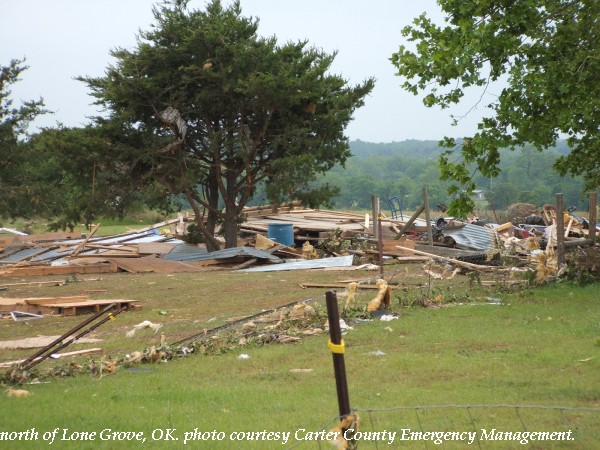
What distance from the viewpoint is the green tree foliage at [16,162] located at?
32125mm

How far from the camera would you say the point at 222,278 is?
2622 cm

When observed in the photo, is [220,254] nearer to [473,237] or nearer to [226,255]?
[226,255]

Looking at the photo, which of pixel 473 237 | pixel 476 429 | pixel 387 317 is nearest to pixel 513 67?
pixel 387 317

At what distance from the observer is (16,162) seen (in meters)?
33.6

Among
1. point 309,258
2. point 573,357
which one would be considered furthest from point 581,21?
point 309,258

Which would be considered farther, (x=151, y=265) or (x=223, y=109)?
(x=223, y=109)

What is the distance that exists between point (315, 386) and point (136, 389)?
2.04 m

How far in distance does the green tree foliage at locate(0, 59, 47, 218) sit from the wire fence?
87.8 ft

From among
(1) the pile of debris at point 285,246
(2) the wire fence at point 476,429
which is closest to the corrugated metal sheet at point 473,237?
(1) the pile of debris at point 285,246

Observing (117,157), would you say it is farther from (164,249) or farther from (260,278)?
(260,278)

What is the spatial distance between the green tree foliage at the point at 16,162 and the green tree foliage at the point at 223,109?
3815 millimetres

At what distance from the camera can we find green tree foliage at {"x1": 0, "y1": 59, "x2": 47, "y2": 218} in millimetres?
32125

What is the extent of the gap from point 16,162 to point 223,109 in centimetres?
879

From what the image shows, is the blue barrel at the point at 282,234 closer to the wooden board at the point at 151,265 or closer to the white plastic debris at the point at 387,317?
the wooden board at the point at 151,265
